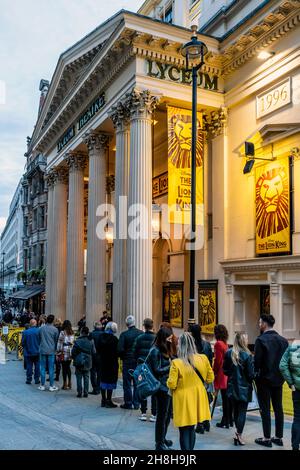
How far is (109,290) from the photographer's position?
2552 cm

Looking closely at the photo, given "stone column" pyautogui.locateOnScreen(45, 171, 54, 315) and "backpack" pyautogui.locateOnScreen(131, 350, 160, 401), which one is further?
"stone column" pyautogui.locateOnScreen(45, 171, 54, 315)

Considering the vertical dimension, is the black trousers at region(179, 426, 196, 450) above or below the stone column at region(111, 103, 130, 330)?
below

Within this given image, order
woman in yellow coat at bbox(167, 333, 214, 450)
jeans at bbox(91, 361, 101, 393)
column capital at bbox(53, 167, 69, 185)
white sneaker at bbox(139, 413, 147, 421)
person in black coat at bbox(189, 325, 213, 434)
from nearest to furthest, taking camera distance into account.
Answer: woman in yellow coat at bbox(167, 333, 214, 450) → person in black coat at bbox(189, 325, 213, 434) → white sneaker at bbox(139, 413, 147, 421) → jeans at bbox(91, 361, 101, 393) → column capital at bbox(53, 167, 69, 185)

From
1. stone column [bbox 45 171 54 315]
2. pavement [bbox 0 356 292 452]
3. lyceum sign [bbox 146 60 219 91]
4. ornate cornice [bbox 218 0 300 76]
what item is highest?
ornate cornice [bbox 218 0 300 76]

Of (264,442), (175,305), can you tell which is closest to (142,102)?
(175,305)

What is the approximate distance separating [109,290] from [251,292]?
10.3 meters

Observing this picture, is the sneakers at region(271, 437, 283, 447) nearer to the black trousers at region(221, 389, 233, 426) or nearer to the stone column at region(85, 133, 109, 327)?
the black trousers at region(221, 389, 233, 426)

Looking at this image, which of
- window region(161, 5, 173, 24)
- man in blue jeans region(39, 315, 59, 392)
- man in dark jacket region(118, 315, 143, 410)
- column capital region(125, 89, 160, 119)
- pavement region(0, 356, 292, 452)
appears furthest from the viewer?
window region(161, 5, 173, 24)

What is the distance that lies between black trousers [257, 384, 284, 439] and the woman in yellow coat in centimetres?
176

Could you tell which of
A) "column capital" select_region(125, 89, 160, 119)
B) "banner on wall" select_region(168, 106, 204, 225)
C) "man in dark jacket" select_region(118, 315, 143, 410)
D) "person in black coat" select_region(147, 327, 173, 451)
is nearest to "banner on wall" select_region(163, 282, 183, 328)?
"banner on wall" select_region(168, 106, 204, 225)

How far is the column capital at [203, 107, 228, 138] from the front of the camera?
17812mm

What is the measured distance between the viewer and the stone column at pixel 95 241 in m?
19.9

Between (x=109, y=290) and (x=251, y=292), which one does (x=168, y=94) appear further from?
(x=109, y=290)

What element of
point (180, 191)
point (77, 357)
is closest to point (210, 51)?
point (180, 191)
